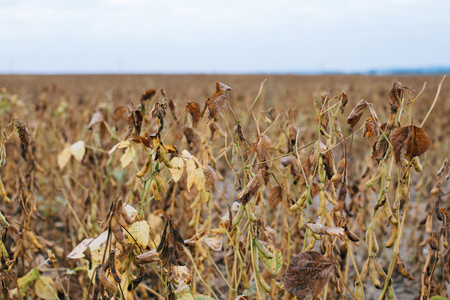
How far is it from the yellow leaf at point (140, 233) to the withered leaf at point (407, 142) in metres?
0.58

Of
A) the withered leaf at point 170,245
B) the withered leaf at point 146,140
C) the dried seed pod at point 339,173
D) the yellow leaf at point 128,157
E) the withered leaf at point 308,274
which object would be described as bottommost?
the withered leaf at point 308,274

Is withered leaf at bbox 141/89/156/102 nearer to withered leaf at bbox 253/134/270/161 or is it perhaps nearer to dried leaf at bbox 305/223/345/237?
withered leaf at bbox 253/134/270/161

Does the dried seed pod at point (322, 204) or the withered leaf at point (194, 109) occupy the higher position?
the withered leaf at point (194, 109)

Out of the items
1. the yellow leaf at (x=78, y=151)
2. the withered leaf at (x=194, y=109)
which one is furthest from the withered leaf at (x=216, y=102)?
the yellow leaf at (x=78, y=151)

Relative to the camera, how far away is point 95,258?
3.12 ft

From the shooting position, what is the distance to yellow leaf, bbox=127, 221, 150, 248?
88 cm

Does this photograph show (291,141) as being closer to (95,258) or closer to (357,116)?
(357,116)

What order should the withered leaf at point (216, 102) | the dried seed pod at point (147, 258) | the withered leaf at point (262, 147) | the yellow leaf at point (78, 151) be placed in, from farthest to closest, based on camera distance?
the yellow leaf at point (78, 151) → the withered leaf at point (262, 147) → the withered leaf at point (216, 102) → the dried seed pod at point (147, 258)

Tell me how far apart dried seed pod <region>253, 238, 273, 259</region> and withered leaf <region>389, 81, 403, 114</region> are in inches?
18.5

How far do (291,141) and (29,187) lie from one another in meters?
1.08

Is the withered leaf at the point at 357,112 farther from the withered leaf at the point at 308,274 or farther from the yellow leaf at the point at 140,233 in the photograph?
the yellow leaf at the point at 140,233

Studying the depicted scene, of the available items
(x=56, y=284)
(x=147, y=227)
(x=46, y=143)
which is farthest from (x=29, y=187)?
(x=46, y=143)

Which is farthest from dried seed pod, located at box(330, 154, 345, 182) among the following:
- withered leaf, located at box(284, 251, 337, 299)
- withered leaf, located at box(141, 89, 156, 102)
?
withered leaf, located at box(141, 89, 156, 102)

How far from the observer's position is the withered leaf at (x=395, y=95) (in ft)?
3.00
